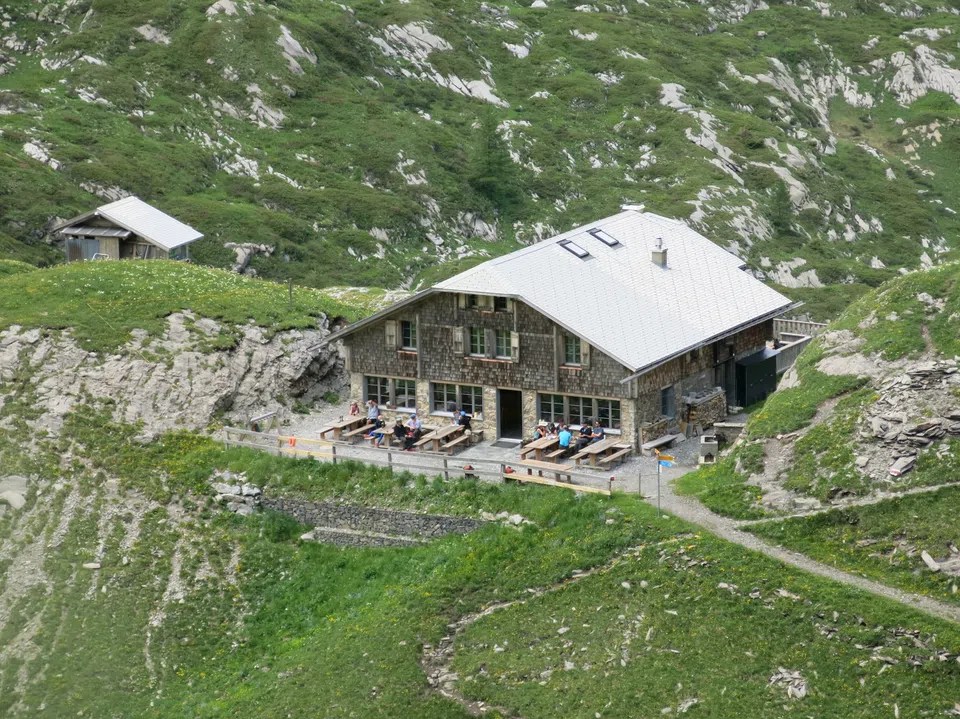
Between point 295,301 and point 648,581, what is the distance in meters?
28.5

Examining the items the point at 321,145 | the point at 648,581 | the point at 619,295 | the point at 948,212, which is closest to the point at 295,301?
the point at 619,295

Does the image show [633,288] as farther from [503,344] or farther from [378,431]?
[378,431]

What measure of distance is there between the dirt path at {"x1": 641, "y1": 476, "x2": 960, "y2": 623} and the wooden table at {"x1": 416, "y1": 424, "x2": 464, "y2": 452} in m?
8.37

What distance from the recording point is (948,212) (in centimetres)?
14788

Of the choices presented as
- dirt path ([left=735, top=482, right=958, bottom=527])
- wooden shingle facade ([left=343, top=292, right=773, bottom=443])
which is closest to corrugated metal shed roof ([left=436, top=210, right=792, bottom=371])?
wooden shingle facade ([left=343, top=292, right=773, bottom=443])

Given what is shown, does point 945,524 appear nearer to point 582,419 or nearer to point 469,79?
point 582,419

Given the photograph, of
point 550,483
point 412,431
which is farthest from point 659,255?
point 550,483

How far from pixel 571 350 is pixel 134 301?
20889 mm

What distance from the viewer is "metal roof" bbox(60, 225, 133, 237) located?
84.1 meters

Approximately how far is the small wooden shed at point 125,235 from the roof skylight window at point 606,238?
2680cm

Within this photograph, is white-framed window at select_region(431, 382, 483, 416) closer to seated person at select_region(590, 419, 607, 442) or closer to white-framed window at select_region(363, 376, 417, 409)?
white-framed window at select_region(363, 376, 417, 409)

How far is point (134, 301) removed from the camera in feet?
221

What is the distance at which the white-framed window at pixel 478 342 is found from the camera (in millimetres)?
59438

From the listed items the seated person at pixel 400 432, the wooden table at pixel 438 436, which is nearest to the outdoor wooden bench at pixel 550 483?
the wooden table at pixel 438 436
